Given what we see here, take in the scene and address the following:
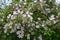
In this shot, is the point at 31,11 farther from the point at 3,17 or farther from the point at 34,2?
the point at 3,17

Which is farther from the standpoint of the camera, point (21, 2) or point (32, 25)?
point (21, 2)

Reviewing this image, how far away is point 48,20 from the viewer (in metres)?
2.64

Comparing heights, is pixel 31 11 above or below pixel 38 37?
above

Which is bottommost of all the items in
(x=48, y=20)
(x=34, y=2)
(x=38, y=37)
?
(x=38, y=37)

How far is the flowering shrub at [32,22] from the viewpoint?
8.52 ft

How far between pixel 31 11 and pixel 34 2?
4.4 inches

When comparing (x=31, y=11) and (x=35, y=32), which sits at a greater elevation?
(x=31, y=11)

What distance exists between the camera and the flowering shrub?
2.60m

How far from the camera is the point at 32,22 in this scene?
2621 mm

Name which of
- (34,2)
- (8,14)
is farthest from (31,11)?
(8,14)

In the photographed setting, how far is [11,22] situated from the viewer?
264cm

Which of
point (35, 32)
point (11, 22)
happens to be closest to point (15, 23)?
point (11, 22)

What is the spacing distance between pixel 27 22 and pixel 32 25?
0.07 metres

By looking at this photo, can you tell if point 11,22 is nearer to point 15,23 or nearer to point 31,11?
point 15,23
